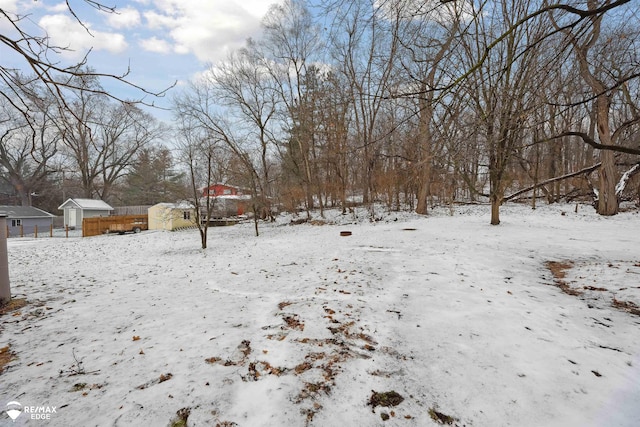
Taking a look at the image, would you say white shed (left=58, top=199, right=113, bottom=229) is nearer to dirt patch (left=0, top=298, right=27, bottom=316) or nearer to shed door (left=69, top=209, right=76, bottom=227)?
shed door (left=69, top=209, right=76, bottom=227)

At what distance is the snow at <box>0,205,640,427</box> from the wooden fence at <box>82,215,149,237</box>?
17.9 meters

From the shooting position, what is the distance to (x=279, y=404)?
1.89 meters

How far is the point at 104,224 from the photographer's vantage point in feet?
67.6

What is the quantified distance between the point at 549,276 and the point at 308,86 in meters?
21.5

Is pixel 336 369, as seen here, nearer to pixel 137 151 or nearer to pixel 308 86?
pixel 308 86

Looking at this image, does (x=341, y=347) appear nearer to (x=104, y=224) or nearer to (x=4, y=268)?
(x=4, y=268)

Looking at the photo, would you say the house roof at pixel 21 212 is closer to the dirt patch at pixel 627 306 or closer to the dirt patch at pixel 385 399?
the dirt patch at pixel 385 399

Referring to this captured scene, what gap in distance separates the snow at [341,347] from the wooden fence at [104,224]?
17909 millimetres

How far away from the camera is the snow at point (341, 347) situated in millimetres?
1853

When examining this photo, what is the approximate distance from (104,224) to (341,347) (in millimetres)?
24353

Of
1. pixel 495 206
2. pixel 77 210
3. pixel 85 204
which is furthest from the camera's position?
pixel 85 204

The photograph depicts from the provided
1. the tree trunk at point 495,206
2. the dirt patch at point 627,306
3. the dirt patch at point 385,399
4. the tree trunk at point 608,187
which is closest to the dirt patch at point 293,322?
the dirt patch at point 385,399

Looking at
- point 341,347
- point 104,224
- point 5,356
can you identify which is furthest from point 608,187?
point 104,224

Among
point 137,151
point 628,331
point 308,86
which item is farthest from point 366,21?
point 137,151
